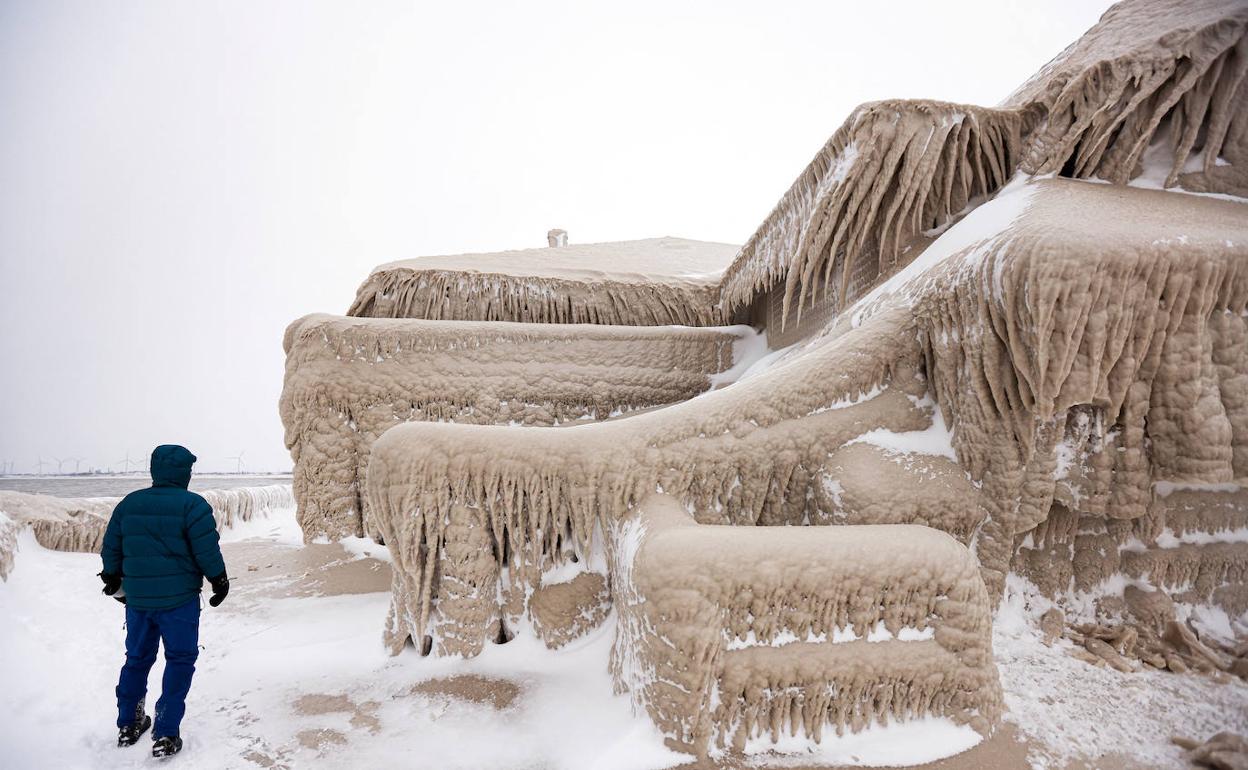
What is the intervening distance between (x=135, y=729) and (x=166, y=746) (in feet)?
0.94

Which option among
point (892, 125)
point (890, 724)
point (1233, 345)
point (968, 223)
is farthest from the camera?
point (892, 125)

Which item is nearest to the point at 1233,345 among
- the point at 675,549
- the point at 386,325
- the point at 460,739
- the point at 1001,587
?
the point at 1001,587

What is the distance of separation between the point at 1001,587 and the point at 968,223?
2178 mm

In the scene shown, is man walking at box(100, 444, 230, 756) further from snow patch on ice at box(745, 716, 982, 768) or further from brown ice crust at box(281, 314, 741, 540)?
snow patch on ice at box(745, 716, 982, 768)

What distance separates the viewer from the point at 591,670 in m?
2.75

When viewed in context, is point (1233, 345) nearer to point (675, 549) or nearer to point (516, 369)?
point (675, 549)

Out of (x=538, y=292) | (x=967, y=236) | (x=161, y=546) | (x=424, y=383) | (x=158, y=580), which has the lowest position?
(x=158, y=580)

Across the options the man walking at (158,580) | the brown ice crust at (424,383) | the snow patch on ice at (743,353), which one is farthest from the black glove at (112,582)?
the snow patch on ice at (743,353)

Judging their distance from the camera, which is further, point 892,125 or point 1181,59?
point 892,125

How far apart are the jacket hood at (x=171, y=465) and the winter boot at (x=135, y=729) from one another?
3.20 ft

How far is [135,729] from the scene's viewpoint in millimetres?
2301

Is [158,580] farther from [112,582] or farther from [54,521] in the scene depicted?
[54,521]

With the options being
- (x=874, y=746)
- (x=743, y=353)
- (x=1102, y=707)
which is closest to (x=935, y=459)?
(x=1102, y=707)

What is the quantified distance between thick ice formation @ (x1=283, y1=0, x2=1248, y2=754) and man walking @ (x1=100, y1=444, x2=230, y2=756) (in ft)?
2.75
